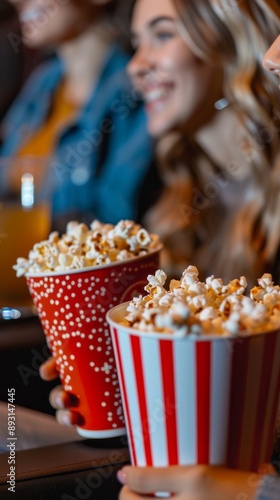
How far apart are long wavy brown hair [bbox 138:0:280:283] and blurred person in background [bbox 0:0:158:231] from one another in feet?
0.52

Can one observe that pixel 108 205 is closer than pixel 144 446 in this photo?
No

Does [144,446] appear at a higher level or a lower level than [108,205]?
higher

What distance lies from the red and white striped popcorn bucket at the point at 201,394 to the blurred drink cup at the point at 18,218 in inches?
36.4

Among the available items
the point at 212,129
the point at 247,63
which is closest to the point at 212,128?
the point at 212,129

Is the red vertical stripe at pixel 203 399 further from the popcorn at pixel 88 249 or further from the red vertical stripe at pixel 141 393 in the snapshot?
the popcorn at pixel 88 249

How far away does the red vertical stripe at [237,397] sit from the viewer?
618 millimetres

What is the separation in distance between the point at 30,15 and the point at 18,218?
1454 mm

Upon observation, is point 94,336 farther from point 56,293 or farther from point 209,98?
point 209,98

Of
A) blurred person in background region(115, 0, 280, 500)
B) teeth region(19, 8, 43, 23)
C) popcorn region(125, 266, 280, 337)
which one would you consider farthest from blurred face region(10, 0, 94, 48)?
popcorn region(125, 266, 280, 337)

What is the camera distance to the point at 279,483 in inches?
24.8

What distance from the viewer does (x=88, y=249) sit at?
937mm

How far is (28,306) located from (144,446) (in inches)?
34.6

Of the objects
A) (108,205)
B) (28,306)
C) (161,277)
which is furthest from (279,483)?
(108,205)

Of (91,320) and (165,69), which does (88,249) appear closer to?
(91,320)
